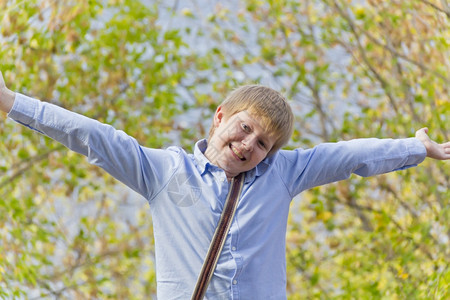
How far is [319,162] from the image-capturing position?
5.86 feet

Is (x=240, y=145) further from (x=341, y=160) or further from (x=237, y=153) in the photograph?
(x=341, y=160)

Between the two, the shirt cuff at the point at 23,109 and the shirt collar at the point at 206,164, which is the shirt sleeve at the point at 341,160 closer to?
the shirt collar at the point at 206,164

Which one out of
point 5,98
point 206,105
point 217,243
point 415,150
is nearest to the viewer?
point 5,98

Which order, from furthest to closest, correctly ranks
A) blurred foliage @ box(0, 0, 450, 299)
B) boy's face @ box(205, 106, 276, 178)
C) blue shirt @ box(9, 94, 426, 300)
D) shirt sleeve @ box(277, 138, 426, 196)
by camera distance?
blurred foliage @ box(0, 0, 450, 299) < shirt sleeve @ box(277, 138, 426, 196) < boy's face @ box(205, 106, 276, 178) < blue shirt @ box(9, 94, 426, 300)

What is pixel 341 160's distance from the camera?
1.79m

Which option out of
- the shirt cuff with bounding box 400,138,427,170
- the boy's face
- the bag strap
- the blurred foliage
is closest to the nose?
the boy's face

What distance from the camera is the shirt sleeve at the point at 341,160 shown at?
179cm

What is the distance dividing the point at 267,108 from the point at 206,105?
219 cm

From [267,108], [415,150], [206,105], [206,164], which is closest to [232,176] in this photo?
[206,164]

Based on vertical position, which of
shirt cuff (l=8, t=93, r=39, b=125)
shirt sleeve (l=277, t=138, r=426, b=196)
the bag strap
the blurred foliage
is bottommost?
the blurred foliage

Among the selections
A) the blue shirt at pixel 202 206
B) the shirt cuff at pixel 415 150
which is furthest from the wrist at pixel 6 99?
the shirt cuff at pixel 415 150

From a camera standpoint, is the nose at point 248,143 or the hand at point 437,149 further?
the hand at point 437,149

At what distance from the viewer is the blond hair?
67.2 inches

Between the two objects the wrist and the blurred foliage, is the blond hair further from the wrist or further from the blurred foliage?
the blurred foliage
